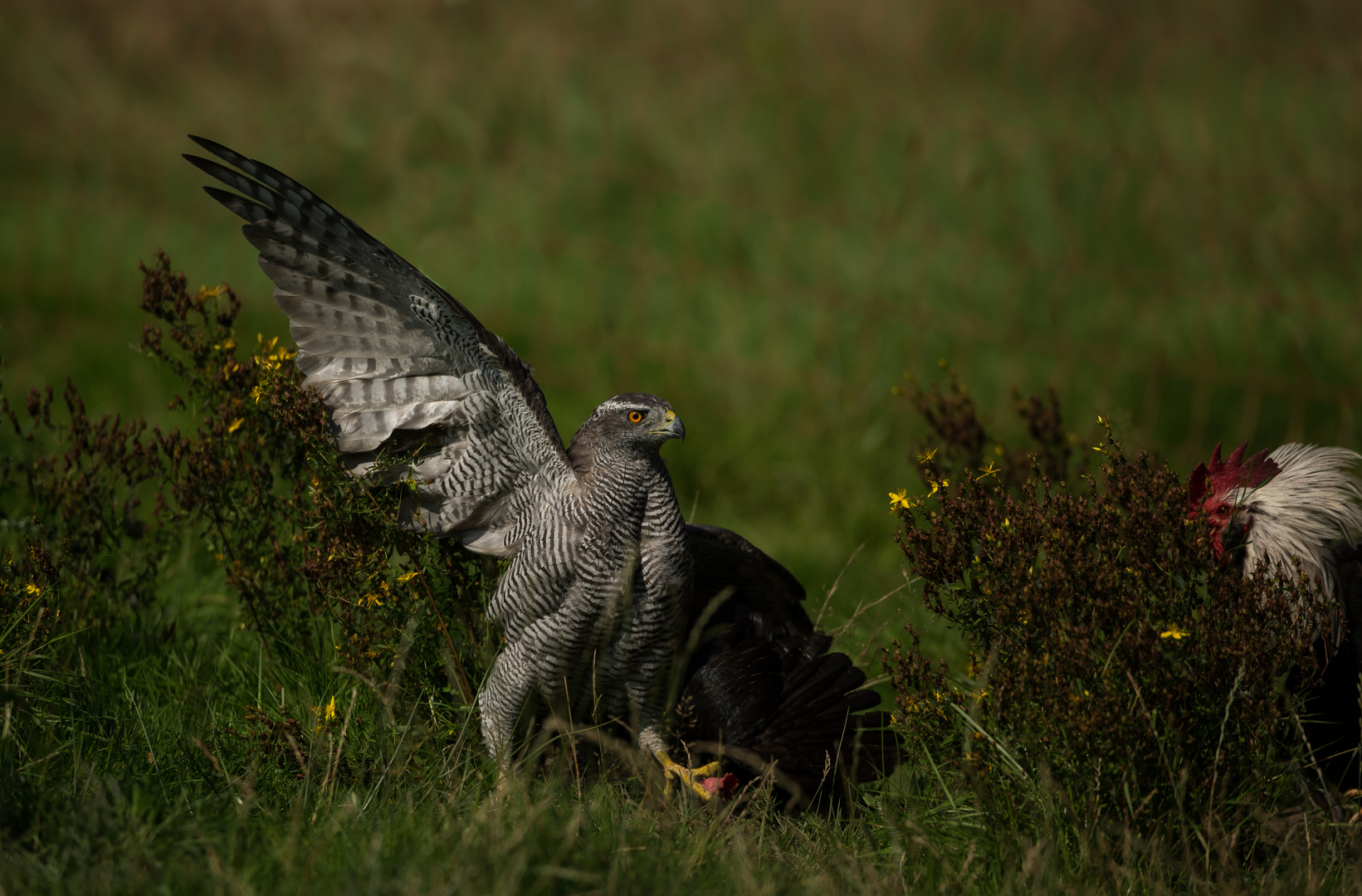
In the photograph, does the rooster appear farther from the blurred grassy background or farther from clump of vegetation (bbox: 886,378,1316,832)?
the blurred grassy background

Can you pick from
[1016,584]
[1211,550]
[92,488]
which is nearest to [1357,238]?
[1211,550]

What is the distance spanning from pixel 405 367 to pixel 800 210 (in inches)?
191

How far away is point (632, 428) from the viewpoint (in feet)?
12.1

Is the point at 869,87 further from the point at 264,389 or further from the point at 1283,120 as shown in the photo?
the point at 264,389

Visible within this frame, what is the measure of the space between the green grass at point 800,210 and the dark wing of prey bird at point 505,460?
2.00 m

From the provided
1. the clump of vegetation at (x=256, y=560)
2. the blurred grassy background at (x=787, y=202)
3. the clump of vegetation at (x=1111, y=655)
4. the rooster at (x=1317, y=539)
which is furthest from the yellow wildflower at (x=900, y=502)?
the blurred grassy background at (x=787, y=202)

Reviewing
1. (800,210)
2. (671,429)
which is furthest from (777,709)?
(800,210)

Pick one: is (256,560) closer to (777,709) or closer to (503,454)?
(503,454)

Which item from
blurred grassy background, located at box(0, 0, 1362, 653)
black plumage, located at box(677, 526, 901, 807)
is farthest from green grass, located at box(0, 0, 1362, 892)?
black plumage, located at box(677, 526, 901, 807)

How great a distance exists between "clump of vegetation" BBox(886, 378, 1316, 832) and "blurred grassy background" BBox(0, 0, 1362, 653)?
2.28 metres

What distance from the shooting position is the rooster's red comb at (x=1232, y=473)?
3.97m

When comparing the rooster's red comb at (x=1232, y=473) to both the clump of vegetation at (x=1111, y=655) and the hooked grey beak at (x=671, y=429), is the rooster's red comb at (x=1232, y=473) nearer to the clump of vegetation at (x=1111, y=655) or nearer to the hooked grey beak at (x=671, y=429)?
the clump of vegetation at (x=1111, y=655)

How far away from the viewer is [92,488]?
4.19m

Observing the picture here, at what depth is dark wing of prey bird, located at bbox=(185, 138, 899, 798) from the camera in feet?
11.8
